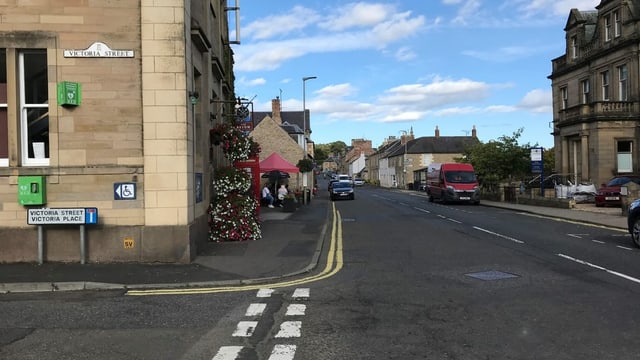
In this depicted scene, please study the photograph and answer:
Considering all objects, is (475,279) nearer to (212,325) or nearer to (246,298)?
(246,298)

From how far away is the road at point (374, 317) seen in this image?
18.3 ft

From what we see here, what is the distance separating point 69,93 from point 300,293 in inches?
236

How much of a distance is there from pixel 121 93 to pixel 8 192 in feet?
9.41

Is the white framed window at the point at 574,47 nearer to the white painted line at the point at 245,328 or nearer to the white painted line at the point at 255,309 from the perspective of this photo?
the white painted line at the point at 255,309

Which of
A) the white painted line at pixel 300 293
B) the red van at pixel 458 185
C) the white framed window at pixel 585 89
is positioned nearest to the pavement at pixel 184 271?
the white painted line at pixel 300 293

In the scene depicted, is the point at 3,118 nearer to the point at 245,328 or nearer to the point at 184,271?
the point at 184,271

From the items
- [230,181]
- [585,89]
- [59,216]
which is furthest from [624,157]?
[59,216]

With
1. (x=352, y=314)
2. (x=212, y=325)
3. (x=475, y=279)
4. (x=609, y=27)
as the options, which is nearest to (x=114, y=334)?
(x=212, y=325)

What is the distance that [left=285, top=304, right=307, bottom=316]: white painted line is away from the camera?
23.2ft

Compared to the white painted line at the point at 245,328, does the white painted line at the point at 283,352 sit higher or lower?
higher

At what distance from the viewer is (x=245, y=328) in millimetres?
6387

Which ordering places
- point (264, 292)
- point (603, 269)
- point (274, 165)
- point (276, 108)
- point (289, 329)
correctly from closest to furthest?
point (289, 329), point (264, 292), point (603, 269), point (274, 165), point (276, 108)

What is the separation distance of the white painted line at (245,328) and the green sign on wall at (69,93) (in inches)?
249

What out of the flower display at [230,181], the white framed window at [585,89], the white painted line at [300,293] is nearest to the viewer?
the white painted line at [300,293]
